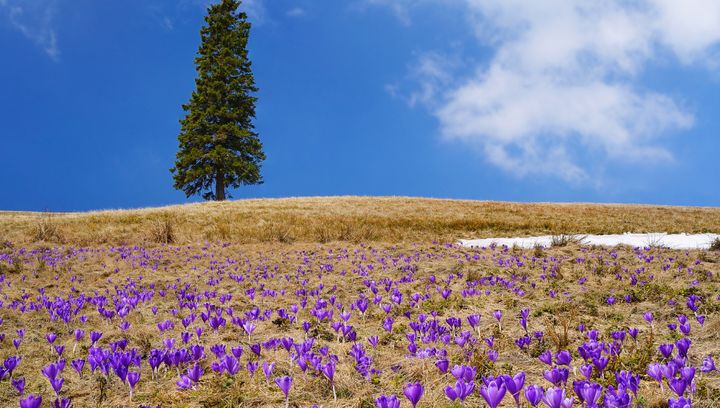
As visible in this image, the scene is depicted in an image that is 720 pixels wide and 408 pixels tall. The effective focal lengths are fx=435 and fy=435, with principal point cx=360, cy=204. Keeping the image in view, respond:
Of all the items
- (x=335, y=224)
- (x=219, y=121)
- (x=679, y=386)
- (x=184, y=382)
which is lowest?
(x=679, y=386)

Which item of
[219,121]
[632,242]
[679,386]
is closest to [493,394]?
[679,386]

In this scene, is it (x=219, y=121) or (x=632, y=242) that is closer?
(x=632, y=242)

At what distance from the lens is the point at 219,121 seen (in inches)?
1526

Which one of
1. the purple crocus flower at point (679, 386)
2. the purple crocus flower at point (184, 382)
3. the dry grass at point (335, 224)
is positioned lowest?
the purple crocus flower at point (679, 386)

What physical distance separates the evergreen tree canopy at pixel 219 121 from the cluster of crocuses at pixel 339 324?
26.4 m

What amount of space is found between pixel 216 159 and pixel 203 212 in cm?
1293

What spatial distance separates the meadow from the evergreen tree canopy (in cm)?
2378

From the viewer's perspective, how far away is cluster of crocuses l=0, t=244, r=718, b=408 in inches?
Answer: 111

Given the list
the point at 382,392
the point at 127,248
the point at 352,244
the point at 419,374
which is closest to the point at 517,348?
the point at 419,374

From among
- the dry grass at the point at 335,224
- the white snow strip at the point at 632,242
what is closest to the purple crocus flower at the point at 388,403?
A: the white snow strip at the point at 632,242

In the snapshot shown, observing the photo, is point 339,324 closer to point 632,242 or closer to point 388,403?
point 388,403

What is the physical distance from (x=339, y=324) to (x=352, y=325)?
858mm

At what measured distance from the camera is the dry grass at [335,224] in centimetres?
1512

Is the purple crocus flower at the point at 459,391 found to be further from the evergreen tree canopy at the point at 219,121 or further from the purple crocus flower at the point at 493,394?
the evergreen tree canopy at the point at 219,121
